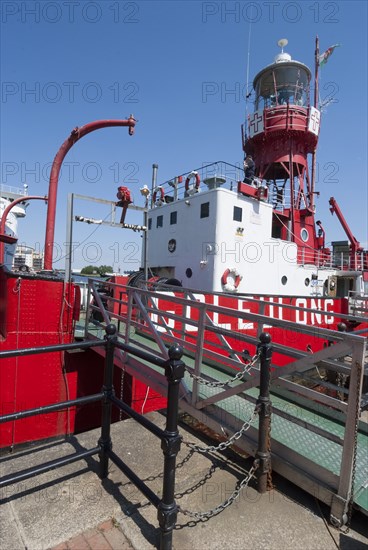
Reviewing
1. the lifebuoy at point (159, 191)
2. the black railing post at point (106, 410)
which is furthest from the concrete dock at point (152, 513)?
the lifebuoy at point (159, 191)

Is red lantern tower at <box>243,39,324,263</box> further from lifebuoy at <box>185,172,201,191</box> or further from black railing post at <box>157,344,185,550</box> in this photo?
black railing post at <box>157,344,185,550</box>

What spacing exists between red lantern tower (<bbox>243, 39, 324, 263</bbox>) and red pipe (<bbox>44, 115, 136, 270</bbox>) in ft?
29.7

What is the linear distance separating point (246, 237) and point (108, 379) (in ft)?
33.2

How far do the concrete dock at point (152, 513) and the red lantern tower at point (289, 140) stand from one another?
520 inches

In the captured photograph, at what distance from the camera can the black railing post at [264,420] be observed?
8.86ft

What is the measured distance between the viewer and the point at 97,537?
2215mm

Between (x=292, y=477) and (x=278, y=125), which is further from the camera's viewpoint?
(x=278, y=125)

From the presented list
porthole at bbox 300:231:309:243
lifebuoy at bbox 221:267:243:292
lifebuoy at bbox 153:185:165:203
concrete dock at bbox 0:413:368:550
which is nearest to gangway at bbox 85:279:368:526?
concrete dock at bbox 0:413:368:550

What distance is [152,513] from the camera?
246cm

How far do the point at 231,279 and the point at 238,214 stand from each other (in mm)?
2418

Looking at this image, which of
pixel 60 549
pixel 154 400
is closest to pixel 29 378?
pixel 154 400

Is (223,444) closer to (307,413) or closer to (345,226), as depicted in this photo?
(307,413)

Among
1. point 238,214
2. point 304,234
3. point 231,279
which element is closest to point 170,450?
point 231,279

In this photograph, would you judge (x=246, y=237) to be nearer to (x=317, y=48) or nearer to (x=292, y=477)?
(x=292, y=477)
